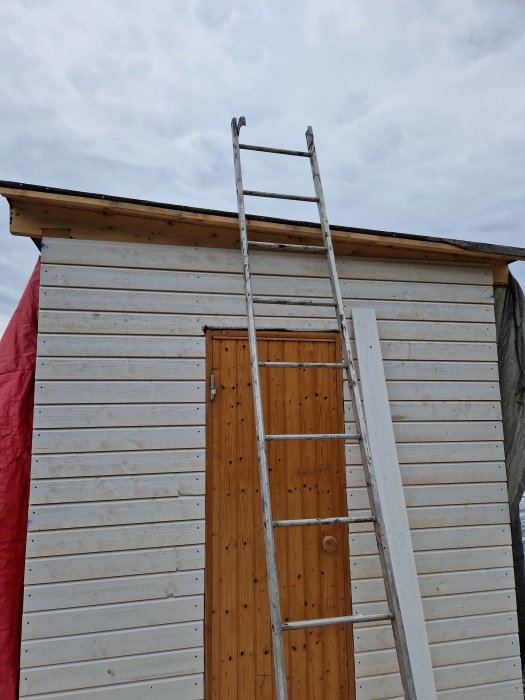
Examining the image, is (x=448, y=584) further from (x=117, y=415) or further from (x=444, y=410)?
(x=117, y=415)

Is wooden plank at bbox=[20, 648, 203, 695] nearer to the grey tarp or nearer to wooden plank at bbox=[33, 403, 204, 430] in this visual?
wooden plank at bbox=[33, 403, 204, 430]

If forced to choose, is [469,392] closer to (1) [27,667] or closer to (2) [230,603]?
(2) [230,603]

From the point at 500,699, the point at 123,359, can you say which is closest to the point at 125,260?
the point at 123,359

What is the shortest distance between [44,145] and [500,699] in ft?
24.6

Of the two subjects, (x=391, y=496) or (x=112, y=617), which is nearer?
(x=112, y=617)

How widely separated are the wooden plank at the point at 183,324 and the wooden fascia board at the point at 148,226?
53 cm

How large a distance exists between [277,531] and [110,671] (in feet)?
4.00

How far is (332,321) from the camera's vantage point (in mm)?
3104

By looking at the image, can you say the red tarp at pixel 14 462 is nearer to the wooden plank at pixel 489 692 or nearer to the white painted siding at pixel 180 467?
the white painted siding at pixel 180 467

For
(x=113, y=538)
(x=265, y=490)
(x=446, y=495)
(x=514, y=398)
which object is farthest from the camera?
(x=514, y=398)

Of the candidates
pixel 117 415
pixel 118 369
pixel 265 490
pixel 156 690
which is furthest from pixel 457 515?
pixel 118 369

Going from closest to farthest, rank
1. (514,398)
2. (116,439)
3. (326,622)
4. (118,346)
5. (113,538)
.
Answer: (326,622) → (113,538) → (116,439) → (118,346) → (514,398)

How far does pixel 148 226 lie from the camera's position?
2.90 metres

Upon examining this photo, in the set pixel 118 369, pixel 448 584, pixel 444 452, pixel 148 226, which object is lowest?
pixel 448 584
